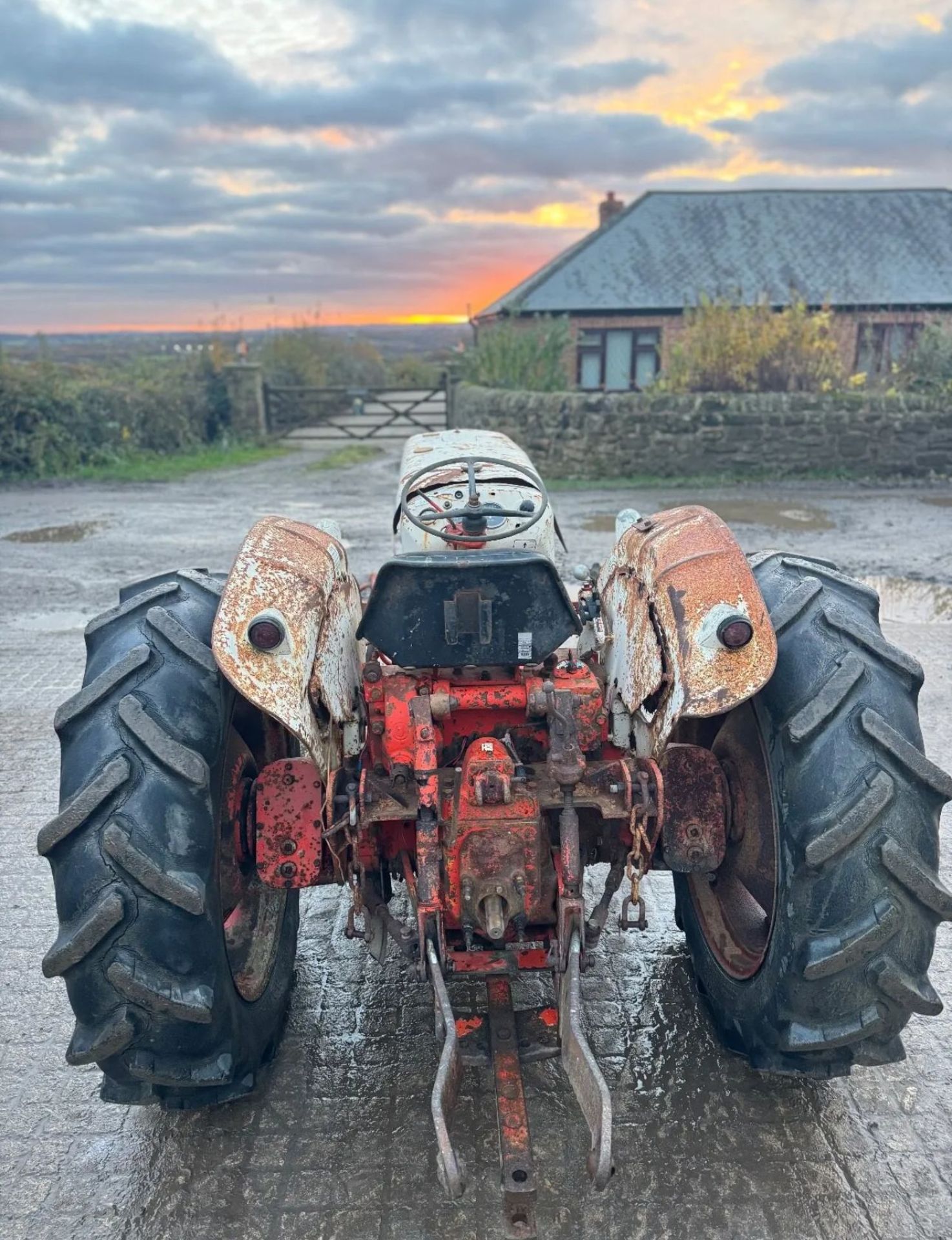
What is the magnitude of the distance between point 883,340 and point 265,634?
20.4 meters

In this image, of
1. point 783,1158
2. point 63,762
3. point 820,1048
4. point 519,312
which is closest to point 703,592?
point 820,1048

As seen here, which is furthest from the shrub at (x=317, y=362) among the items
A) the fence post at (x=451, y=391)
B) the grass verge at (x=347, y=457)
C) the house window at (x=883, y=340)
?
the house window at (x=883, y=340)

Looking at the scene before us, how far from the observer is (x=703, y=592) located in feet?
7.48

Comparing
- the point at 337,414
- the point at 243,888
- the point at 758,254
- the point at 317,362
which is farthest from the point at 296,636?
the point at 758,254

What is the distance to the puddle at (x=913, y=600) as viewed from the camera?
7.05 meters

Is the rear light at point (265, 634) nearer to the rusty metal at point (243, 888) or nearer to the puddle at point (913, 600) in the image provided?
the rusty metal at point (243, 888)

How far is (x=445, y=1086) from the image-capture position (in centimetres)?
192

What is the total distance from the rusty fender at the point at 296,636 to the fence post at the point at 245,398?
17.0 m

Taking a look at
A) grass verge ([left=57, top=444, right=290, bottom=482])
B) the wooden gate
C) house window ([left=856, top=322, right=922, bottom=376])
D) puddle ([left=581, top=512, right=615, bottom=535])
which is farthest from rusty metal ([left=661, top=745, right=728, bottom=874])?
house window ([left=856, top=322, right=922, bottom=376])

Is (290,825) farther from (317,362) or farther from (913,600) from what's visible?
(317,362)

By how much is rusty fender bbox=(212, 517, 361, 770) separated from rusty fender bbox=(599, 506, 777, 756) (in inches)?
30.1

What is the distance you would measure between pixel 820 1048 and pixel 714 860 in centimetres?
A: 50

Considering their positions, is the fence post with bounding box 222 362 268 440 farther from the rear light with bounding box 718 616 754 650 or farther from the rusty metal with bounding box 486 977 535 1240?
the rear light with bounding box 718 616 754 650

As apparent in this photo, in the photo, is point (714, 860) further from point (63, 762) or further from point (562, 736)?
point (63, 762)
